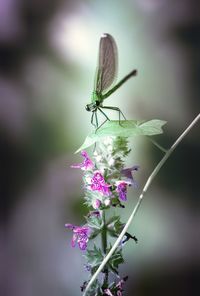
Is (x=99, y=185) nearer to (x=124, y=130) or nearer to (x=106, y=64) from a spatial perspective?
(x=124, y=130)

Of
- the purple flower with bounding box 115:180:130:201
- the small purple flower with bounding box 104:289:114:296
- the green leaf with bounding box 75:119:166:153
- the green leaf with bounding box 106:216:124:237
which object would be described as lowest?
the small purple flower with bounding box 104:289:114:296

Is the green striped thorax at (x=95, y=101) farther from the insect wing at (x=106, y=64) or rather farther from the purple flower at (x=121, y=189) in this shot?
the purple flower at (x=121, y=189)

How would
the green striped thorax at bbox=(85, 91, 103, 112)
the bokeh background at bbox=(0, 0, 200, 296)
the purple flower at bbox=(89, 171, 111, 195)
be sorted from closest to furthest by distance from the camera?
the purple flower at bbox=(89, 171, 111, 195)
the green striped thorax at bbox=(85, 91, 103, 112)
the bokeh background at bbox=(0, 0, 200, 296)

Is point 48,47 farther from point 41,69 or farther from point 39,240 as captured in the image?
point 39,240

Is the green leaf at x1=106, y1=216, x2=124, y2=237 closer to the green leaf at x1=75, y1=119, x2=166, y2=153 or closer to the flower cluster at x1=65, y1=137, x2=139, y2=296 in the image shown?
the flower cluster at x1=65, y1=137, x2=139, y2=296

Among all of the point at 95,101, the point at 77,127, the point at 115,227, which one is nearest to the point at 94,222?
the point at 115,227

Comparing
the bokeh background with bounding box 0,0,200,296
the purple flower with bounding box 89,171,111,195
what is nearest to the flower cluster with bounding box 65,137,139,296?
the purple flower with bounding box 89,171,111,195

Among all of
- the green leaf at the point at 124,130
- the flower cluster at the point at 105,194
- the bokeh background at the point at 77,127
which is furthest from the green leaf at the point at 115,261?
the bokeh background at the point at 77,127
